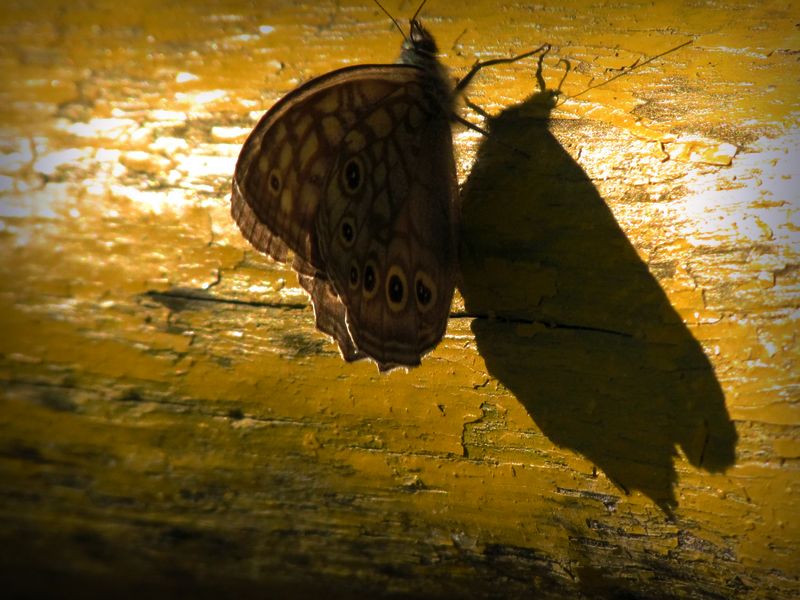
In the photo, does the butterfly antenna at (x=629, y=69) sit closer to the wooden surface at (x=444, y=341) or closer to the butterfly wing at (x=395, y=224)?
the wooden surface at (x=444, y=341)

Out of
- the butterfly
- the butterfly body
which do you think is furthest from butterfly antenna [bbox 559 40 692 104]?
the butterfly body

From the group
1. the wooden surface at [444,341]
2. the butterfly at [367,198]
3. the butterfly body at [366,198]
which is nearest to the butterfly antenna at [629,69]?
the wooden surface at [444,341]

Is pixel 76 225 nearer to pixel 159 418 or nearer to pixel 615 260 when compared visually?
pixel 159 418

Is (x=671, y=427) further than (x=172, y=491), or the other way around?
(x=172, y=491)

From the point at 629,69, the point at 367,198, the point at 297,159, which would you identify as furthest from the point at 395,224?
the point at 629,69

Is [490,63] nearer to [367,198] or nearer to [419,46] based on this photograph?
[419,46]

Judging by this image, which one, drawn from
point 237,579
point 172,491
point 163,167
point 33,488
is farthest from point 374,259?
point 33,488

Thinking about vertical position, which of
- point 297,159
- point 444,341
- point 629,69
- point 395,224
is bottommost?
point 444,341

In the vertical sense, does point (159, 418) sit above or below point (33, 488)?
above
